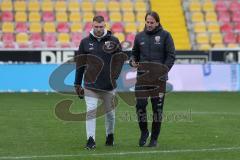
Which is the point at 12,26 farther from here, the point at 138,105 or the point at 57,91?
the point at 138,105

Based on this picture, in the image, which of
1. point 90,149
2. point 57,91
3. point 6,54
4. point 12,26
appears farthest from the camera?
point 12,26

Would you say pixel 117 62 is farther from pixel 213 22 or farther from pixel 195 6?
pixel 195 6

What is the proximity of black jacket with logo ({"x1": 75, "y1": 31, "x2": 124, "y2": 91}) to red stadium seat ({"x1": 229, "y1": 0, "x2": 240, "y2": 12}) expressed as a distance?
22743 mm

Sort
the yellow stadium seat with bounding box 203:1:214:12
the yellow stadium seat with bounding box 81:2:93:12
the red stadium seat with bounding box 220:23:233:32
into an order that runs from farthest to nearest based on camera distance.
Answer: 1. the yellow stadium seat with bounding box 203:1:214:12
2. the yellow stadium seat with bounding box 81:2:93:12
3. the red stadium seat with bounding box 220:23:233:32

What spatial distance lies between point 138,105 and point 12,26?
19568 mm

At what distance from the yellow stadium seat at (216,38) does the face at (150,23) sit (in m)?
20.3

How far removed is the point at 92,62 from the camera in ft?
34.2

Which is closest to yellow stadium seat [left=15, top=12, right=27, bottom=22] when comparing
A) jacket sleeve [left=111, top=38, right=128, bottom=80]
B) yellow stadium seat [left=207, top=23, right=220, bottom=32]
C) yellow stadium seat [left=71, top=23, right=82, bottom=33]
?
yellow stadium seat [left=71, top=23, right=82, bottom=33]

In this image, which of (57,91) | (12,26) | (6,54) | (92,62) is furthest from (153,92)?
(12,26)

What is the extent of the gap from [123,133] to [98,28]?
9.43 ft

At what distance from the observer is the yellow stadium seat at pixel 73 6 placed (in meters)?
31.1

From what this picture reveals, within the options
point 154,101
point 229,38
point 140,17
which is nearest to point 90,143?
point 154,101

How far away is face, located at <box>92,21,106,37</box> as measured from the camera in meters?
10.2

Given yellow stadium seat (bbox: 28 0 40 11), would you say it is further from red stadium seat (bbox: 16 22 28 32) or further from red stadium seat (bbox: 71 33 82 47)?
red stadium seat (bbox: 71 33 82 47)
